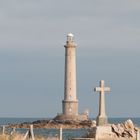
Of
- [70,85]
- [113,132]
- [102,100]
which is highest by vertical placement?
[70,85]

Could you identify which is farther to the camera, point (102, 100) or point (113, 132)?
point (102, 100)

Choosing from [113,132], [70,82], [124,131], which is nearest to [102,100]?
[124,131]

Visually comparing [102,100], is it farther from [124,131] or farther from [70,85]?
[70,85]

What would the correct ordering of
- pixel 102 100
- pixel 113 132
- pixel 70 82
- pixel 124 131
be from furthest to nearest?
1. pixel 70 82
2. pixel 102 100
3. pixel 124 131
4. pixel 113 132

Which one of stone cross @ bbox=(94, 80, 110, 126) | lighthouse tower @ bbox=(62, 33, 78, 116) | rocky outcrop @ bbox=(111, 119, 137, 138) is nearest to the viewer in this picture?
rocky outcrop @ bbox=(111, 119, 137, 138)

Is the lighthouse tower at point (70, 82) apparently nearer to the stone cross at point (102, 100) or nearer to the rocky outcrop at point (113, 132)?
the stone cross at point (102, 100)

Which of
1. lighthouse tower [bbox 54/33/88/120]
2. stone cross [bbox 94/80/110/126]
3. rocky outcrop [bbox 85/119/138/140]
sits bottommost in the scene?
rocky outcrop [bbox 85/119/138/140]

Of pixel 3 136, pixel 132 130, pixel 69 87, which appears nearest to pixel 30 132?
pixel 3 136

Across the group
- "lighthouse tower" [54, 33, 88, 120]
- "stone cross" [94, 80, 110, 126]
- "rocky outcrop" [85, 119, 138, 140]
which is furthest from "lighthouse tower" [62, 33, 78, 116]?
"rocky outcrop" [85, 119, 138, 140]

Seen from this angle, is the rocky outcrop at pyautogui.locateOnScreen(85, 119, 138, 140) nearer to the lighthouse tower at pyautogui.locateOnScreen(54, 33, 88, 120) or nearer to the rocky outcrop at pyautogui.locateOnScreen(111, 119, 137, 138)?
the rocky outcrop at pyautogui.locateOnScreen(111, 119, 137, 138)

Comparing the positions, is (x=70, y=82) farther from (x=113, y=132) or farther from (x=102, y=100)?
(x=113, y=132)

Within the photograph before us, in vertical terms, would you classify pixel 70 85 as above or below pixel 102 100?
above

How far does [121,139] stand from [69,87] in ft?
123

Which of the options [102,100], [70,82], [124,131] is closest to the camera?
[124,131]
